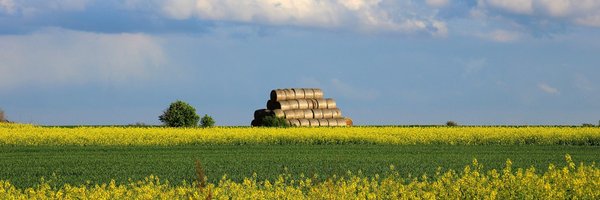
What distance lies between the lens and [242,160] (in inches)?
1069

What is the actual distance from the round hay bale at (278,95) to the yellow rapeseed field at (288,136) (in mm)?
8409

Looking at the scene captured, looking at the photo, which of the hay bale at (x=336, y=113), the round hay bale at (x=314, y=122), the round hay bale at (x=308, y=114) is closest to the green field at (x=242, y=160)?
the round hay bale at (x=314, y=122)

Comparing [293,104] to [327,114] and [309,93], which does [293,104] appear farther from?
[327,114]

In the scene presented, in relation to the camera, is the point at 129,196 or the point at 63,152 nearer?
the point at 129,196

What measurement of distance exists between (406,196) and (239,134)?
27.2 m

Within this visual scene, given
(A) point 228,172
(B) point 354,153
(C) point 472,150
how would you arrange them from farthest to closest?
(C) point 472,150
(B) point 354,153
(A) point 228,172

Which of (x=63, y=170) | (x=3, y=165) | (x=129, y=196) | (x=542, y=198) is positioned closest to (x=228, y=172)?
(x=63, y=170)

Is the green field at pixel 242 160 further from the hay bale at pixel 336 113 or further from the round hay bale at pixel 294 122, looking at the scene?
the hay bale at pixel 336 113

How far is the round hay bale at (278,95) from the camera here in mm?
50250

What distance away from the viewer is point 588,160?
2880 cm

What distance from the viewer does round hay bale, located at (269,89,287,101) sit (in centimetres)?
5025

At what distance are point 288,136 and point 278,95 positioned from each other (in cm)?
1129

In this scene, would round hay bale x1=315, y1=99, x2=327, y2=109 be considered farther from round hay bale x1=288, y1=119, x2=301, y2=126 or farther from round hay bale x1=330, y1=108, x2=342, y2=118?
round hay bale x1=288, y1=119, x2=301, y2=126

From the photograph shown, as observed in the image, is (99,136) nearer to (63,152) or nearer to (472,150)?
(63,152)
